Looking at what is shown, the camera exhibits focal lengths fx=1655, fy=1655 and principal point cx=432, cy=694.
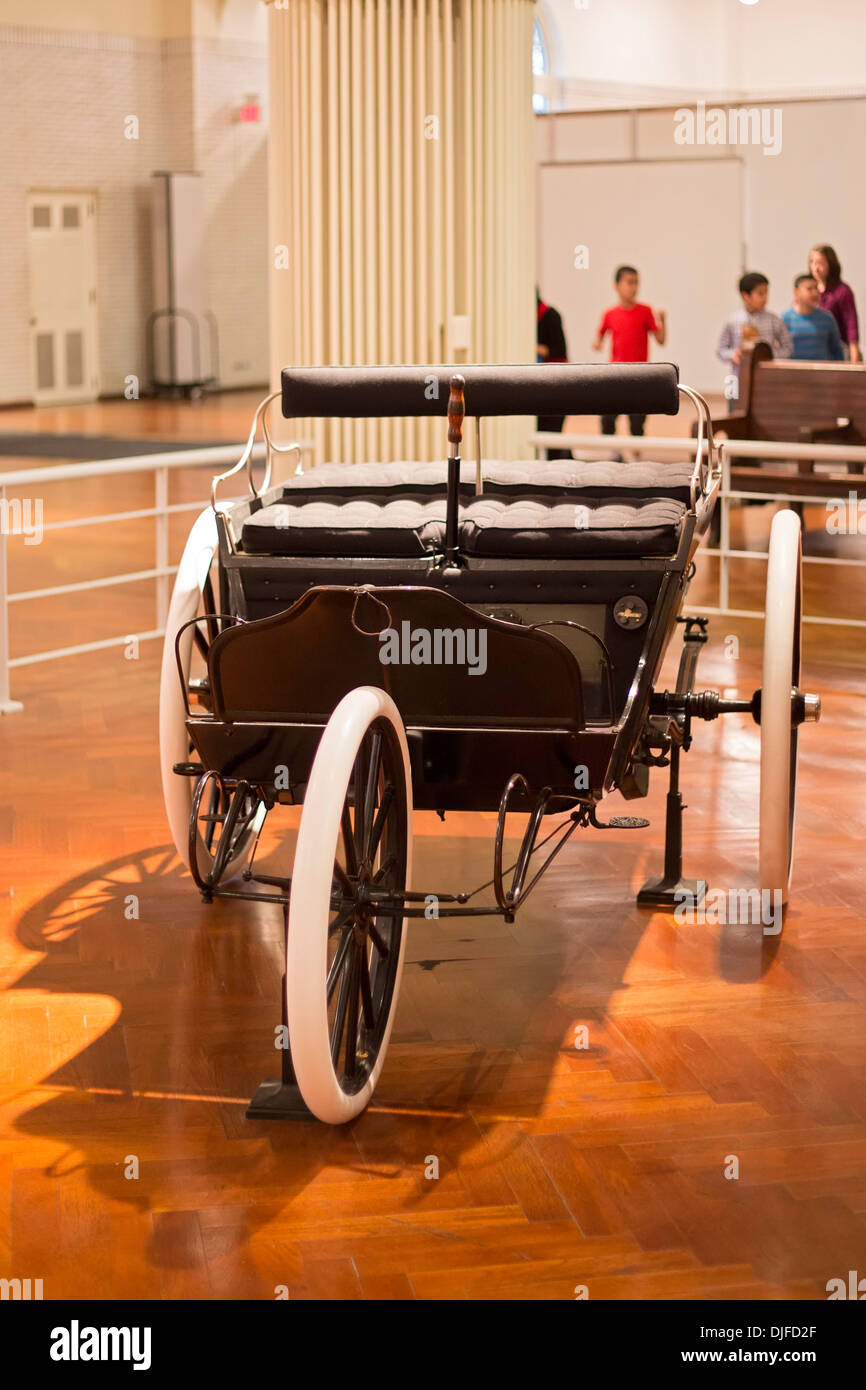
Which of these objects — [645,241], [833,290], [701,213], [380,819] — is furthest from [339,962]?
[701,213]

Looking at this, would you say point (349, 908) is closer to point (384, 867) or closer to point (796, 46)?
point (384, 867)

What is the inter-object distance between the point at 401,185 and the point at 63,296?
1421cm

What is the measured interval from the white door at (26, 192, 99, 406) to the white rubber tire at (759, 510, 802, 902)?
56.5 ft

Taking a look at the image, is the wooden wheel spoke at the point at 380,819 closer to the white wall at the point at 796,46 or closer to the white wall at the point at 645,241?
the white wall at the point at 645,241

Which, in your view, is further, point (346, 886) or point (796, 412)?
point (796, 412)

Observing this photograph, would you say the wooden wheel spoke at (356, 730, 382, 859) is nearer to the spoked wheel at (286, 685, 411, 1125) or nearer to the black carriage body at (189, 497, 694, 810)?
the spoked wheel at (286, 685, 411, 1125)

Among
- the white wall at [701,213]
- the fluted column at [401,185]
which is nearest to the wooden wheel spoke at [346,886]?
the fluted column at [401,185]

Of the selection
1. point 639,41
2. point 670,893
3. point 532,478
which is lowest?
point 670,893

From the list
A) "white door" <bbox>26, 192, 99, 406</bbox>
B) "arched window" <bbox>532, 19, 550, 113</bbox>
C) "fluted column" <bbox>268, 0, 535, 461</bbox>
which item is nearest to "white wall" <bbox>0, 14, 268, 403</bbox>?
"white door" <bbox>26, 192, 99, 406</bbox>

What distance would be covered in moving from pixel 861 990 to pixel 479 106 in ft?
15.2

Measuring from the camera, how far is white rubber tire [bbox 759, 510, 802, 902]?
4.16 meters

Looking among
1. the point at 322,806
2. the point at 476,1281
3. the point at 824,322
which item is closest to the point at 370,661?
the point at 322,806

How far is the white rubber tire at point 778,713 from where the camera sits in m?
4.16

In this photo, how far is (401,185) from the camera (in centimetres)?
737
